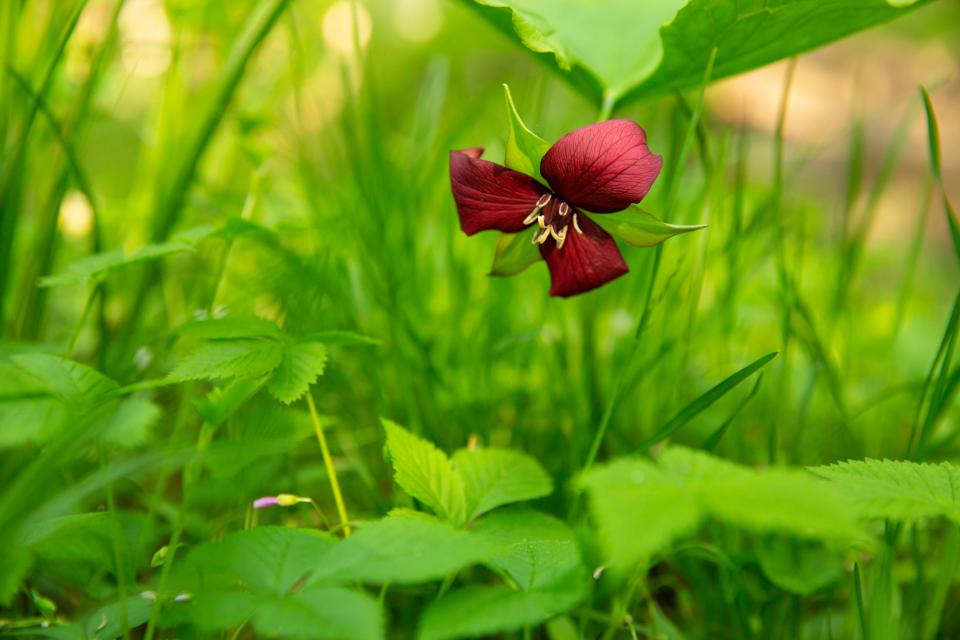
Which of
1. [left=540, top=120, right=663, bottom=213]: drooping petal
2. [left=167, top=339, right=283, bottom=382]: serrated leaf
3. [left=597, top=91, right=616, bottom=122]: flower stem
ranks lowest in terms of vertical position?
[left=167, top=339, right=283, bottom=382]: serrated leaf

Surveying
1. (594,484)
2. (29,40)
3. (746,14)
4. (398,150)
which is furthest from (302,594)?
(398,150)

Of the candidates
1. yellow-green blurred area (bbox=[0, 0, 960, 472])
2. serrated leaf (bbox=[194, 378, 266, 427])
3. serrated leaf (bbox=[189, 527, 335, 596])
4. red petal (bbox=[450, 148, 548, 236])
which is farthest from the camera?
Result: yellow-green blurred area (bbox=[0, 0, 960, 472])

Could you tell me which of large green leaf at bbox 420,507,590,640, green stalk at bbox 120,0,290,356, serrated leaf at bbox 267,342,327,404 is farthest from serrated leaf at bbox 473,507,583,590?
green stalk at bbox 120,0,290,356

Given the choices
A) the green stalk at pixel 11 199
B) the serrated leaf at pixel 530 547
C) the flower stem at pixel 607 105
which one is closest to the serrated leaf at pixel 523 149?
the flower stem at pixel 607 105

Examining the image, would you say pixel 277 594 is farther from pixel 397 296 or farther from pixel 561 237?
pixel 397 296

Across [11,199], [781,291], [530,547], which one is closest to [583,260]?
[530,547]

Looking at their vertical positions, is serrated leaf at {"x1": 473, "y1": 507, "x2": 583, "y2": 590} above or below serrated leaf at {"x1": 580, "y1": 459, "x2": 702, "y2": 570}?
below

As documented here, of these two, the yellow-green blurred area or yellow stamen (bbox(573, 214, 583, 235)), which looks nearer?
yellow stamen (bbox(573, 214, 583, 235))

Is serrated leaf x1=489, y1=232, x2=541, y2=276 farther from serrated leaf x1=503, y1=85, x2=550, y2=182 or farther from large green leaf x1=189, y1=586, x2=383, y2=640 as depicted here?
large green leaf x1=189, y1=586, x2=383, y2=640
